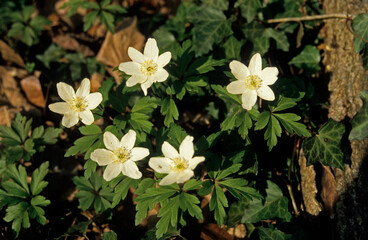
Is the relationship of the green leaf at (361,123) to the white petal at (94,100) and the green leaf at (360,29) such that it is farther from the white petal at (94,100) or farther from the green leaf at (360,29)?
the white petal at (94,100)

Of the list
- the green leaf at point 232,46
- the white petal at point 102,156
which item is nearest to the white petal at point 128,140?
the white petal at point 102,156

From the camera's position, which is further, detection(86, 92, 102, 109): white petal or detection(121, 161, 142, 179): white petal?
detection(86, 92, 102, 109): white petal

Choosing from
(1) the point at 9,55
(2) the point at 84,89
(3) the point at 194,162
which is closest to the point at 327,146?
(3) the point at 194,162

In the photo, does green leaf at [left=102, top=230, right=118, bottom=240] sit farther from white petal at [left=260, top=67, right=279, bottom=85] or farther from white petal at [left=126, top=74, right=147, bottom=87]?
white petal at [left=260, top=67, right=279, bottom=85]

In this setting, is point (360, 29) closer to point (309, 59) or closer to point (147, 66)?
point (309, 59)

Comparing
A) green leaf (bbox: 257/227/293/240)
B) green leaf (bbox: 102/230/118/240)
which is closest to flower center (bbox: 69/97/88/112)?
Result: green leaf (bbox: 102/230/118/240)
